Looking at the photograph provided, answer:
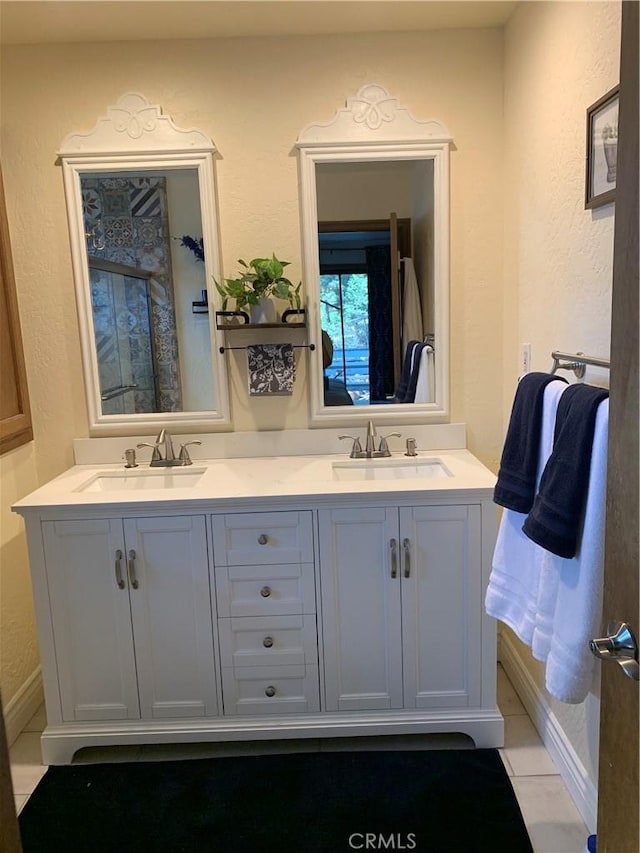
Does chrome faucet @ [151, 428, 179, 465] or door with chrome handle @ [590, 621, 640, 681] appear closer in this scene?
door with chrome handle @ [590, 621, 640, 681]

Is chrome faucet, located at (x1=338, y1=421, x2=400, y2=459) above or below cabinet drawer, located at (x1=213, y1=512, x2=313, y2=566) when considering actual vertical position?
above

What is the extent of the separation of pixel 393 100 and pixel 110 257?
1.19m

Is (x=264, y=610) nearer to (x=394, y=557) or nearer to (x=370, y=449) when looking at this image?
(x=394, y=557)

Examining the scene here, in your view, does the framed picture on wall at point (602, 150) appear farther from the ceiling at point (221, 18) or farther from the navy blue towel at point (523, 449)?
the ceiling at point (221, 18)

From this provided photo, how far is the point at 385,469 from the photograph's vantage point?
7.56ft

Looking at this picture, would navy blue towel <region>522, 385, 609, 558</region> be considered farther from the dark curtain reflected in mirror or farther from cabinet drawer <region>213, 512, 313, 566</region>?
the dark curtain reflected in mirror

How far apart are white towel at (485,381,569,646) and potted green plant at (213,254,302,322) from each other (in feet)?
3.57

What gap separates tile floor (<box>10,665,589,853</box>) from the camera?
1.69m

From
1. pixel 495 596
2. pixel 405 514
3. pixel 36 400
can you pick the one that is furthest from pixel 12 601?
pixel 495 596

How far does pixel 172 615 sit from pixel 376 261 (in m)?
1.44

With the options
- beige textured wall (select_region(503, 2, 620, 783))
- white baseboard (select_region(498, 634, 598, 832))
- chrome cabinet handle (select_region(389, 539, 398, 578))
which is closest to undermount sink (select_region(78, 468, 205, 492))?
chrome cabinet handle (select_region(389, 539, 398, 578))

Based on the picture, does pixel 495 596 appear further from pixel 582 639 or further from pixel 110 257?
pixel 110 257

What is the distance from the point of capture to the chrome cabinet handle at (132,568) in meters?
1.94

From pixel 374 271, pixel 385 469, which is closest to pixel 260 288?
pixel 374 271
